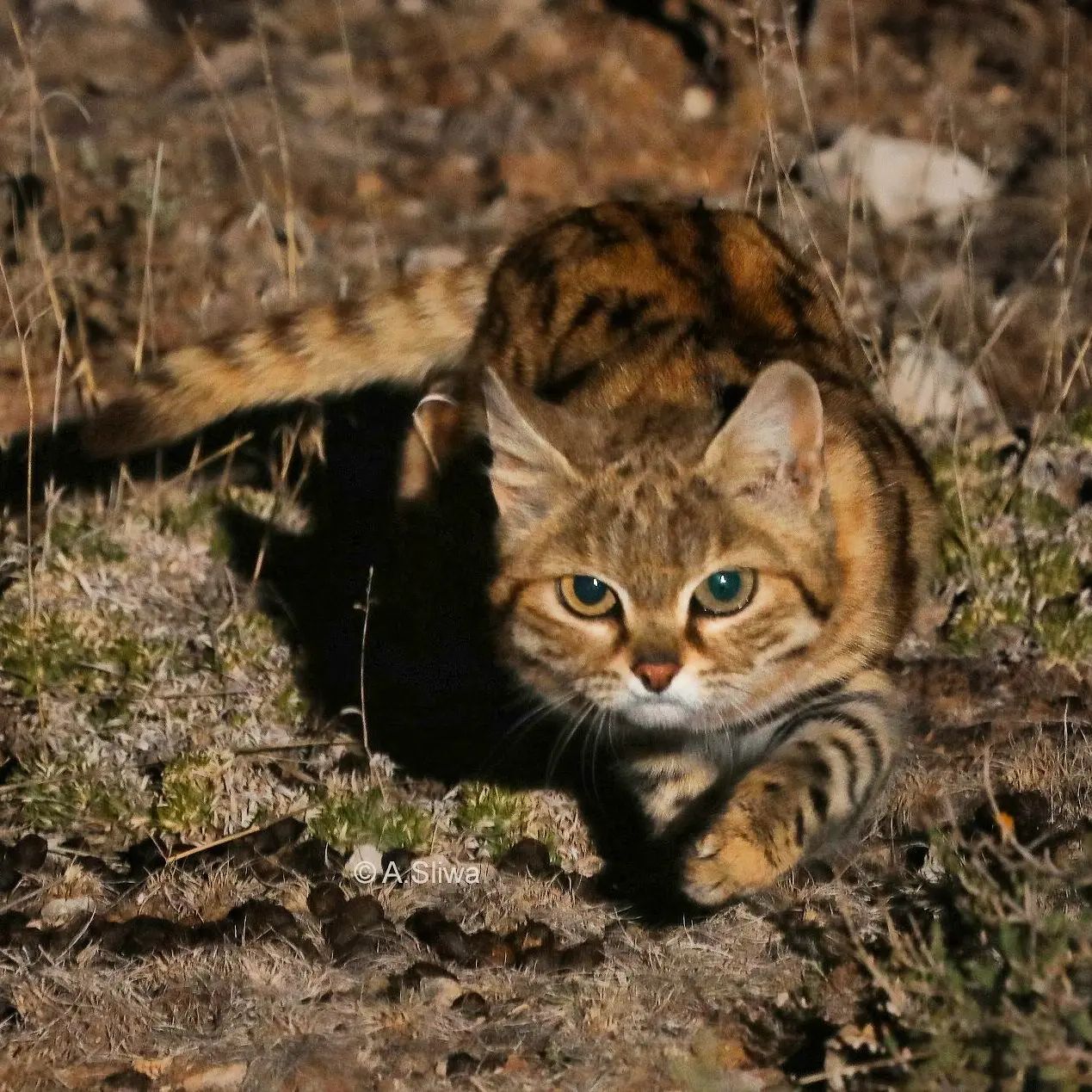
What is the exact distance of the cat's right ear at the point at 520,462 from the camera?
4.42 metres

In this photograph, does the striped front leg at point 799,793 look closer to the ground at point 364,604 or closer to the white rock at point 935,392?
the ground at point 364,604

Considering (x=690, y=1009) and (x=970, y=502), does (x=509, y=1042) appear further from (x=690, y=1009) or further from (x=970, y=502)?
(x=970, y=502)

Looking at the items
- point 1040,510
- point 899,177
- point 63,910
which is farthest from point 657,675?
point 899,177

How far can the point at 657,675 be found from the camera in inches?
167

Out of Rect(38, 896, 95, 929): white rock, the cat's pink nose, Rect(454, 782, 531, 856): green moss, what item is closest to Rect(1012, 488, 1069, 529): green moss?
Rect(454, 782, 531, 856): green moss

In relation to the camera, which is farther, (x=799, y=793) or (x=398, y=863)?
(x=398, y=863)

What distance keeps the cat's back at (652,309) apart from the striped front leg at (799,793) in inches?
38.2

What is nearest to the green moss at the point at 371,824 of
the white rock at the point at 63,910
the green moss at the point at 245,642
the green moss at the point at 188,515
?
the white rock at the point at 63,910

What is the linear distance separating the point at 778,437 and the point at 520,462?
73 centimetres

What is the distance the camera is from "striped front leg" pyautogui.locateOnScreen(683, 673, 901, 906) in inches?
163

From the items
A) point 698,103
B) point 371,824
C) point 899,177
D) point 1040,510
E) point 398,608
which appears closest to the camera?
point 371,824

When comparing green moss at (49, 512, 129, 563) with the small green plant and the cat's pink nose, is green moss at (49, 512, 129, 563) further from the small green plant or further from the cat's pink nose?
the small green plant

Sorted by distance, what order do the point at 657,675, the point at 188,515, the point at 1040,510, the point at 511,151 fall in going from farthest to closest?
the point at 511,151
the point at 188,515
the point at 1040,510
the point at 657,675

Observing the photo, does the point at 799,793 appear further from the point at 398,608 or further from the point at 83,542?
the point at 83,542
